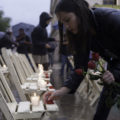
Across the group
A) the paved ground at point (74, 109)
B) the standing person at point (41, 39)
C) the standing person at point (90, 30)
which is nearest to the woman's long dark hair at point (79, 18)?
the standing person at point (90, 30)

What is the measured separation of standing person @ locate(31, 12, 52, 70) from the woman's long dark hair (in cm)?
522

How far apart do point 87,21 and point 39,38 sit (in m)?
5.77

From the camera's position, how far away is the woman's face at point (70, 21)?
7.06 ft

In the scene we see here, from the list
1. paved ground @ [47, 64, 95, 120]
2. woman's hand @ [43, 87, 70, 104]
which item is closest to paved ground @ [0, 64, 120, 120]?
paved ground @ [47, 64, 95, 120]

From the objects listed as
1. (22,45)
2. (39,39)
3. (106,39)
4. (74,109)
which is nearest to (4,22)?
(22,45)

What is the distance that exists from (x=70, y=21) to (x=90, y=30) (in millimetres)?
154

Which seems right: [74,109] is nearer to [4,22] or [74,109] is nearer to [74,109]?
[74,109]

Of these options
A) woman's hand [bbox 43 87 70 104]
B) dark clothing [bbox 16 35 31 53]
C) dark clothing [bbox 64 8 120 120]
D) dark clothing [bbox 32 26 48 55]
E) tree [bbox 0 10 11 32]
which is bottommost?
tree [bbox 0 10 11 32]

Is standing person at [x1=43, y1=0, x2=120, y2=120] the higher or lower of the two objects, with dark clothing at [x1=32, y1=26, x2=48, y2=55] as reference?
higher

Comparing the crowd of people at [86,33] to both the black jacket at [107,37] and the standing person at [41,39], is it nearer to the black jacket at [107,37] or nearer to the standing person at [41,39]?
the black jacket at [107,37]

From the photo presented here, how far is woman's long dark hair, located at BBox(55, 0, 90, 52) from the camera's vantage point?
6.91 feet

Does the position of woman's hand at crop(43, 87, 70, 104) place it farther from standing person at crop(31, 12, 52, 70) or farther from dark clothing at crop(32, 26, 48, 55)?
dark clothing at crop(32, 26, 48, 55)

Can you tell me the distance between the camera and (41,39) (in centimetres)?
784

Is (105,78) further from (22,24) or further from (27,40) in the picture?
(22,24)
